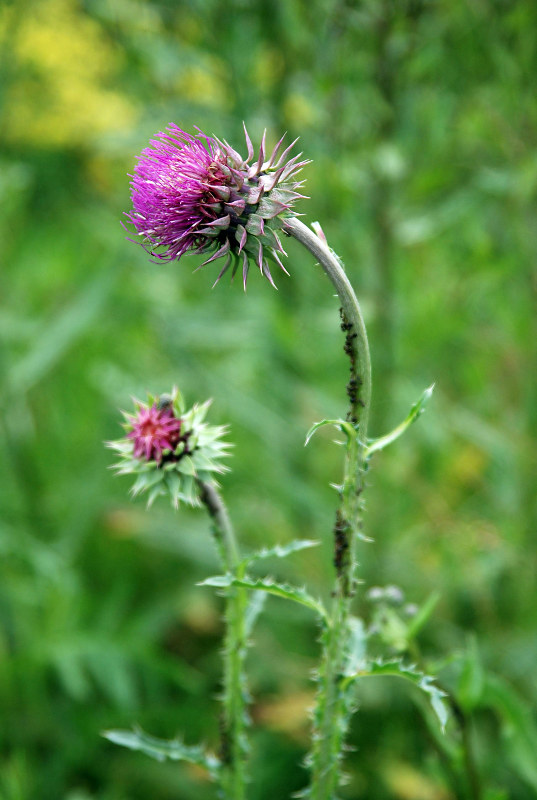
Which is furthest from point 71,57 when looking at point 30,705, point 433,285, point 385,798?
point 385,798

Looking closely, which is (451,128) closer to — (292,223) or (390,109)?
(390,109)

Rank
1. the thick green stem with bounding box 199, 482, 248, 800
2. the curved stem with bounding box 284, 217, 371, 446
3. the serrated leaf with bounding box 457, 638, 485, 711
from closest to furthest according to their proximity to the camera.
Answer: the curved stem with bounding box 284, 217, 371, 446, the thick green stem with bounding box 199, 482, 248, 800, the serrated leaf with bounding box 457, 638, 485, 711

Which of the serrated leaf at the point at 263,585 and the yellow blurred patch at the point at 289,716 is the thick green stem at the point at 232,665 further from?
the yellow blurred patch at the point at 289,716

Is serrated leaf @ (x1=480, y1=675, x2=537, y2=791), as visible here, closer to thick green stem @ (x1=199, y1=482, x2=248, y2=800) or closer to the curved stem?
thick green stem @ (x1=199, y1=482, x2=248, y2=800)

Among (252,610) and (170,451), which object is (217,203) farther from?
(252,610)

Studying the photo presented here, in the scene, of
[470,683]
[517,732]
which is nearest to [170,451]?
[470,683]

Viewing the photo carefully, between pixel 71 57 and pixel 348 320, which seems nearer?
pixel 348 320

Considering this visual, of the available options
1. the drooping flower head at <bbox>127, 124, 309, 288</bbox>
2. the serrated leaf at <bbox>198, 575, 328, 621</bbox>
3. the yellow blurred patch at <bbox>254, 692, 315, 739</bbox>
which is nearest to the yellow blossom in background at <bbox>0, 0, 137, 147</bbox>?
the yellow blurred patch at <bbox>254, 692, 315, 739</bbox>
